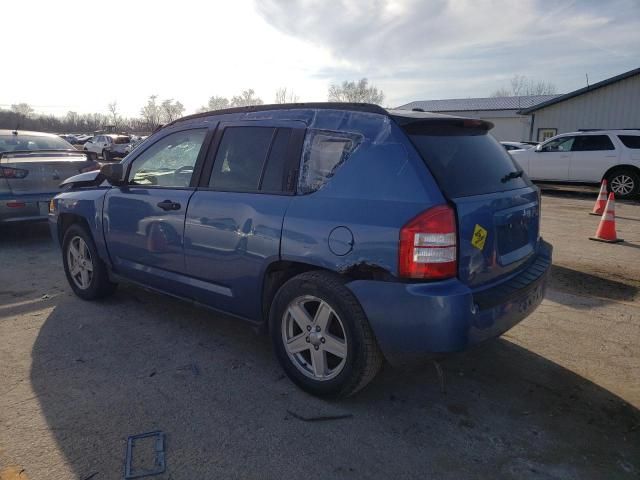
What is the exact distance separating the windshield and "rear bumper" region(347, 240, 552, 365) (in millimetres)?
7008

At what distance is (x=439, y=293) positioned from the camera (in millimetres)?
2529

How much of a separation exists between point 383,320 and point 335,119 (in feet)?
4.16

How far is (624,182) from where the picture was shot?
13.6 metres

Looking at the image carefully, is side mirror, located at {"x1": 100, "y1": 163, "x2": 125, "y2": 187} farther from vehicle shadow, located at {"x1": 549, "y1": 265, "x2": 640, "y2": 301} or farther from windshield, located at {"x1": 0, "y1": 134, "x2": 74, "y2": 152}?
vehicle shadow, located at {"x1": 549, "y1": 265, "x2": 640, "y2": 301}

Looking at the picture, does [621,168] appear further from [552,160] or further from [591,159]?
[552,160]

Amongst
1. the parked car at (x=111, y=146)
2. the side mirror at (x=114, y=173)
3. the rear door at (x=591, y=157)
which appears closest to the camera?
the side mirror at (x=114, y=173)

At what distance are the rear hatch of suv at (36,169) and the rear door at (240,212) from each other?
478 centimetres

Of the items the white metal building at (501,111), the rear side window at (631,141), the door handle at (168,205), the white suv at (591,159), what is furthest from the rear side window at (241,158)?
the white metal building at (501,111)

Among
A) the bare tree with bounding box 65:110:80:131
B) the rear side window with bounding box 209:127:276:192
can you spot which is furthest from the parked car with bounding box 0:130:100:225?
the bare tree with bounding box 65:110:80:131

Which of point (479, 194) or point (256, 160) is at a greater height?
point (256, 160)

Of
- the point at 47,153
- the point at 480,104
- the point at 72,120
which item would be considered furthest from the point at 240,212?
the point at 72,120

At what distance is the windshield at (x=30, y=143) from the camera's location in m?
7.55

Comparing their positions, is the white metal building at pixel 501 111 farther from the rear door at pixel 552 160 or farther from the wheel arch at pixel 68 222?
the wheel arch at pixel 68 222

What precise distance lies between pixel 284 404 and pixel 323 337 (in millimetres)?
482
